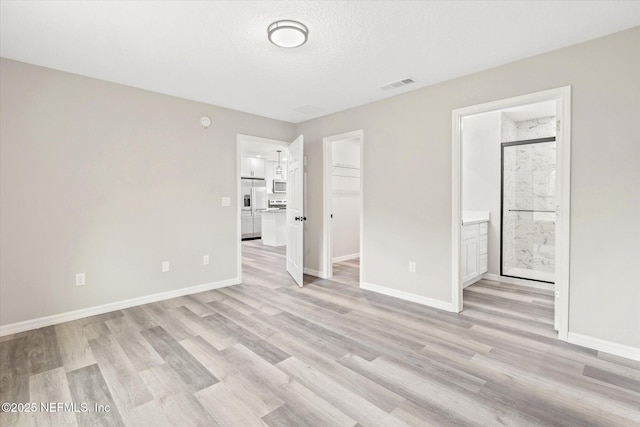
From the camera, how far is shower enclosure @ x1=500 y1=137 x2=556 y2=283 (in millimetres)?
4805

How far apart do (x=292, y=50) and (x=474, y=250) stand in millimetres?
3498

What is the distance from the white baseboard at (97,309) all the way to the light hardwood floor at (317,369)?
Result: 0.10 metres

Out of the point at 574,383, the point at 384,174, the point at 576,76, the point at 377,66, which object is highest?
the point at 377,66

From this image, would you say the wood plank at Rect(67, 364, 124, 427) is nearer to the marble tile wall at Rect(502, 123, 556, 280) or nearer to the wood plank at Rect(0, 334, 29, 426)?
the wood plank at Rect(0, 334, 29, 426)

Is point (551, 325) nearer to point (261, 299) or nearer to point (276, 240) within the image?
point (261, 299)

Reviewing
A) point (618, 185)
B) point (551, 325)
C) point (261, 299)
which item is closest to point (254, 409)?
point (261, 299)

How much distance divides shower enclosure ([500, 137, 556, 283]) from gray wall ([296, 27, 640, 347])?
78.7 inches

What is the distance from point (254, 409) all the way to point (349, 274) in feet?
10.8

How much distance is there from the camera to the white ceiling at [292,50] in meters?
2.05

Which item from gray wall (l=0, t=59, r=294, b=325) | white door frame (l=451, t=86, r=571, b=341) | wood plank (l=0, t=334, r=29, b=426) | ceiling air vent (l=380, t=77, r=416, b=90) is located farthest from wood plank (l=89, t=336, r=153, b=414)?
ceiling air vent (l=380, t=77, r=416, b=90)

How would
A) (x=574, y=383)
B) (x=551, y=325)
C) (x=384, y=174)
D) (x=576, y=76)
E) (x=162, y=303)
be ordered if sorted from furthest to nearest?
(x=384, y=174) → (x=162, y=303) → (x=551, y=325) → (x=576, y=76) → (x=574, y=383)

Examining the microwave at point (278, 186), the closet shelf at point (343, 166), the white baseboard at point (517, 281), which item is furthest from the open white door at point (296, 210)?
the microwave at point (278, 186)

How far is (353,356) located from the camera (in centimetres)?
236

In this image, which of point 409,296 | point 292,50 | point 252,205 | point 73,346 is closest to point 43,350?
point 73,346
